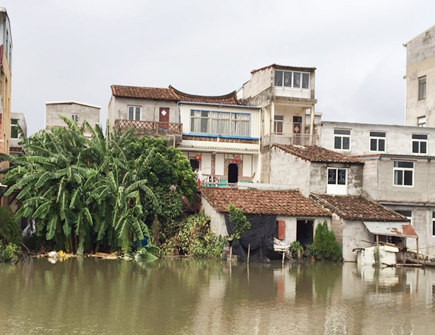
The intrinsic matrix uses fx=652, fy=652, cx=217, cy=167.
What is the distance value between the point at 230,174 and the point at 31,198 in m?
16.5

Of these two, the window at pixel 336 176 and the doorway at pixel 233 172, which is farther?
the doorway at pixel 233 172

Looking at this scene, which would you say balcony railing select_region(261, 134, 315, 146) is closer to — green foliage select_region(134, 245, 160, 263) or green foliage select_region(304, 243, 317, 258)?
green foliage select_region(304, 243, 317, 258)

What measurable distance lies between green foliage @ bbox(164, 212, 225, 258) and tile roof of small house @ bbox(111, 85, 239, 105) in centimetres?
1060

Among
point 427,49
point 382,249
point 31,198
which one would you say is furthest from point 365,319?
point 427,49

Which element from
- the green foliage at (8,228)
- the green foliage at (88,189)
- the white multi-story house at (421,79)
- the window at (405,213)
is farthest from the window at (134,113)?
the white multi-story house at (421,79)

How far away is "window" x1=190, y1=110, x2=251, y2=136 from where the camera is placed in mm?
41500

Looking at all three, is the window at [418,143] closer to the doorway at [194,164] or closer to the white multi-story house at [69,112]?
the doorway at [194,164]

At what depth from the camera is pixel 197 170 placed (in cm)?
4122

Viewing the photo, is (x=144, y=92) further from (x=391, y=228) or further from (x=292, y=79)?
(x=391, y=228)

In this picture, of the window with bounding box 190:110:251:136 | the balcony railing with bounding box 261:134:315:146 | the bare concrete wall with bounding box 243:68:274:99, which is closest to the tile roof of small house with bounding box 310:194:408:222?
the balcony railing with bounding box 261:134:315:146

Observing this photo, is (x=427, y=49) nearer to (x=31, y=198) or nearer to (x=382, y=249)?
(x=382, y=249)

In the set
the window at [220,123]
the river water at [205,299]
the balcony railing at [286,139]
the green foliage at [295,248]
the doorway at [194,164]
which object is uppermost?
the window at [220,123]

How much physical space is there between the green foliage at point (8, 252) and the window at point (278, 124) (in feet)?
66.9

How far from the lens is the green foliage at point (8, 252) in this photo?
26.3 meters
